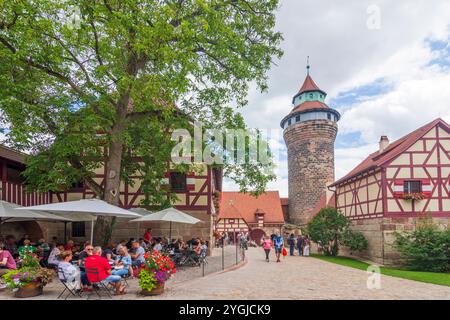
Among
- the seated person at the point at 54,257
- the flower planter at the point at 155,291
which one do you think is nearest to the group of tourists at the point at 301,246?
the seated person at the point at 54,257

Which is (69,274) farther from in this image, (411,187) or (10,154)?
(411,187)

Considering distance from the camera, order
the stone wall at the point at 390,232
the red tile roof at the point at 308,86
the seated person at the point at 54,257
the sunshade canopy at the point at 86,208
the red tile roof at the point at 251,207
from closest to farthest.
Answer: the sunshade canopy at the point at 86,208, the seated person at the point at 54,257, the stone wall at the point at 390,232, the red tile roof at the point at 251,207, the red tile roof at the point at 308,86

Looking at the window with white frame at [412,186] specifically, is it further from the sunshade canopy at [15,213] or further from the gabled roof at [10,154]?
the gabled roof at [10,154]

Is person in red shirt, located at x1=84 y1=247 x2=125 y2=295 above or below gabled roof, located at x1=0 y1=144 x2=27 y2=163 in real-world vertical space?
below

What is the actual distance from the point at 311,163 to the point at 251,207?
8.37 meters

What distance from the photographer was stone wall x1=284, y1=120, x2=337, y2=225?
38500 mm

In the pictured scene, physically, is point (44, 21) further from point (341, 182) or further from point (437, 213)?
point (341, 182)

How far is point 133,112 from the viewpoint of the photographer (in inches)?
488

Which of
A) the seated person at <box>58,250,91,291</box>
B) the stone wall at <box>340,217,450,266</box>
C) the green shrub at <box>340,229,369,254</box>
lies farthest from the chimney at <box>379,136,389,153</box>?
the seated person at <box>58,250,91,291</box>

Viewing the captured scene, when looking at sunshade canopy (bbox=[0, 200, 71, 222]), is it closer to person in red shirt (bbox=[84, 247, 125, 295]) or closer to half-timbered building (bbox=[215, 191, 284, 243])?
person in red shirt (bbox=[84, 247, 125, 295])

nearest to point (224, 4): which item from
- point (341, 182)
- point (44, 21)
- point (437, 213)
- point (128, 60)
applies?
point (128, 60)

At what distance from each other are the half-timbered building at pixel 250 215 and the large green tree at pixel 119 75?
22922mm

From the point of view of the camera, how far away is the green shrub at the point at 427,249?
1571cm
